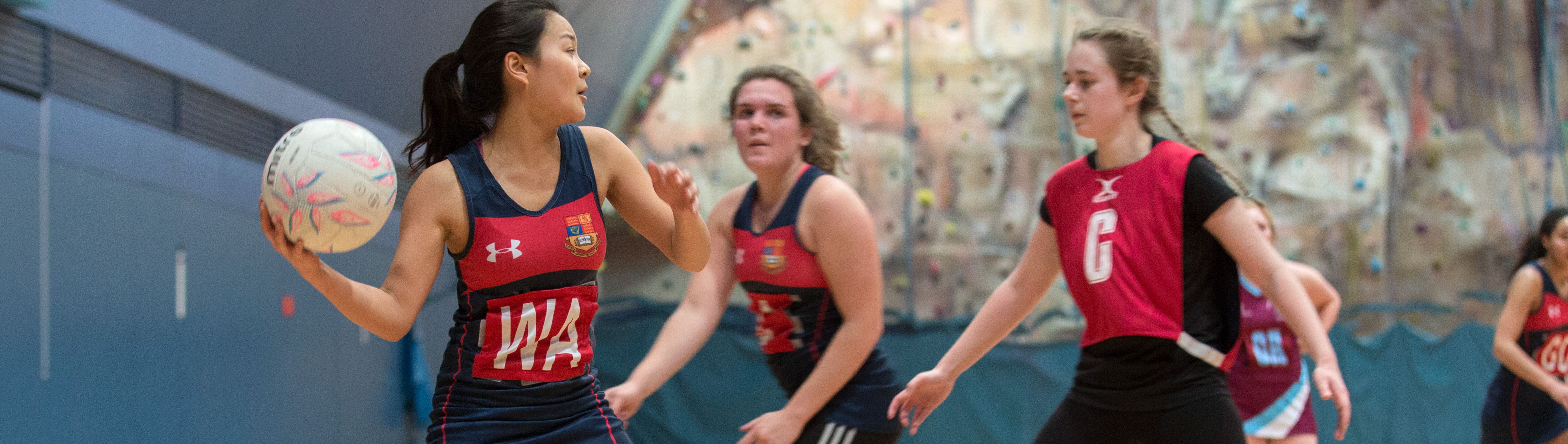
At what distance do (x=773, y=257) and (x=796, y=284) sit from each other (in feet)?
0.28

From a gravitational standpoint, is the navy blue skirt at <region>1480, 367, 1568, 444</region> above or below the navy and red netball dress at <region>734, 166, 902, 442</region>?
below

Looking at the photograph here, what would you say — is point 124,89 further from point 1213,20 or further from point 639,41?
point 1213,20

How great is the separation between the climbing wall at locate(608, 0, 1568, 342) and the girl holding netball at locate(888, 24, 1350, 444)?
3112mm

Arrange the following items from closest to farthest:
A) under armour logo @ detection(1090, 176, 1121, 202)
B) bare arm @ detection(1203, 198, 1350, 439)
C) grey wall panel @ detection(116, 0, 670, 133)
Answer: bare arm @ detection(1203, 198, 1350, 439) → under armour logo @ detection(1090, 176, 1121, 202) → grey wall panel @ detection(116, 0, 670, 133)

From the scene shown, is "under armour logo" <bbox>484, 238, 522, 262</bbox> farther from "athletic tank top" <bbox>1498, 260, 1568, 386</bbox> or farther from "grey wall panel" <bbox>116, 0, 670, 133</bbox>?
"athletic tank top" <bbox>1498, 260, 1568, 386</bbox>

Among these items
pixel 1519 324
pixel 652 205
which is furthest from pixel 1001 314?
pixel 1519 324

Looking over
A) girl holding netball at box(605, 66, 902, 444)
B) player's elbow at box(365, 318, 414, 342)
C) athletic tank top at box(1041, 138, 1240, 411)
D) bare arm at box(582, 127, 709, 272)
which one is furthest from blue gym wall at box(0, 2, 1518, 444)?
athletic tank top at box(1041, 138, 1240, 411)

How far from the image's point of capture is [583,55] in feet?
14.6

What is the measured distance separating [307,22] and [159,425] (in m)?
1.13

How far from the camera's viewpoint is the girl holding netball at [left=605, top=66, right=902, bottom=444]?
2.50 m

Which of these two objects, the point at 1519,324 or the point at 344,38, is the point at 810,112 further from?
the point at 1519,324

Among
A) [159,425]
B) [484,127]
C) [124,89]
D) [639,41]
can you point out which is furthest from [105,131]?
[639,41]

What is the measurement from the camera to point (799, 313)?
8.59ft

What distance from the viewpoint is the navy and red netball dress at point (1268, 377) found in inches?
147
